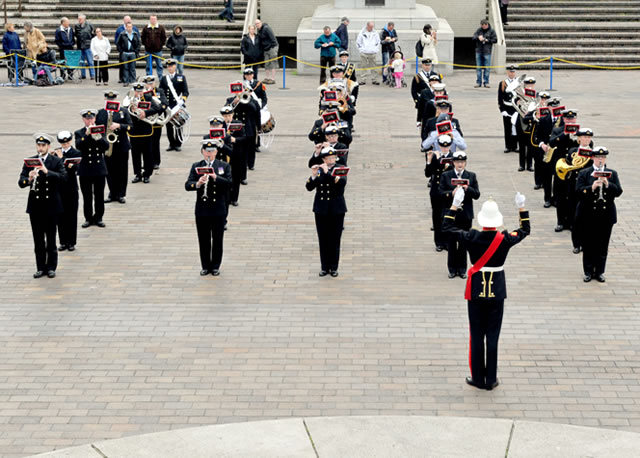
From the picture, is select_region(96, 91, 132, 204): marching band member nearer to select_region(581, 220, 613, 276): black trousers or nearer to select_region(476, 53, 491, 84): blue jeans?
select_region(581, 220, 613, 276): black trousers

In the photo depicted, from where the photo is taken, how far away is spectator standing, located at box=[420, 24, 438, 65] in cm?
2756

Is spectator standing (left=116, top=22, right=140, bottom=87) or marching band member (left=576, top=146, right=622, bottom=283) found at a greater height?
spectator standing (left=116, top=22, right=140, bottom=87)

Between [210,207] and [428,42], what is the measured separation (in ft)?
55.1

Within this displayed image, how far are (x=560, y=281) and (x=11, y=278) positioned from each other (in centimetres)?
670

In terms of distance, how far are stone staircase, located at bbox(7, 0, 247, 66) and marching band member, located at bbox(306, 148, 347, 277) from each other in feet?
64.3

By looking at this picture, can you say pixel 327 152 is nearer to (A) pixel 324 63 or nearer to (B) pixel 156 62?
(A) pixel 324 63

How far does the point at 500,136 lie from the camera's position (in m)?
20.9

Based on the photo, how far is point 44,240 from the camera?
12219 millimetres

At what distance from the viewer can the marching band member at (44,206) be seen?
12.1 meters

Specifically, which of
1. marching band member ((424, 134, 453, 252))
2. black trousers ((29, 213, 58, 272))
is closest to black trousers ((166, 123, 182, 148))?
black trousers ((29, 213, 58, 272))

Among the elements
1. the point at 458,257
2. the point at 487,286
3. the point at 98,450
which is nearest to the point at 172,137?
the point at 458,257

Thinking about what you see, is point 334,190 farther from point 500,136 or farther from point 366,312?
point 500,136

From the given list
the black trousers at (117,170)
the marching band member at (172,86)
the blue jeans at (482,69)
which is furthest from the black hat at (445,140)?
the blue jeans at (482,69)

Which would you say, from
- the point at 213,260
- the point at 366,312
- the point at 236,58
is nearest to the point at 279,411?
the point at 366,312
